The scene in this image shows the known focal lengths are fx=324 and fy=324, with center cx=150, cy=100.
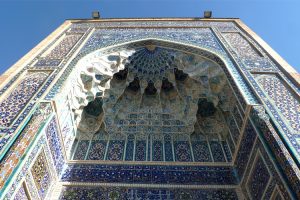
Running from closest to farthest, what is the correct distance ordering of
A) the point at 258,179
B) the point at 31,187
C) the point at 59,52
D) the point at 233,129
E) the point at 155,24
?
the point at 31,187 → the point at 258,179 → the point at 233,129 → the point at 59,52 → the point at 155,24

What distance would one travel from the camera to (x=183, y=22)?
8086 millimetres

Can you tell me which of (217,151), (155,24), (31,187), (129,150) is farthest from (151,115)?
(31,187)

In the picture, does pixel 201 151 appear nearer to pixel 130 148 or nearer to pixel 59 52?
pixel 130 148

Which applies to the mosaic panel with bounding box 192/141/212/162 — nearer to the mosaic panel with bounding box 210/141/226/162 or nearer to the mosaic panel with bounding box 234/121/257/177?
the mosaic panel with bounding box 210/141/226/162

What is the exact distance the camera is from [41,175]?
4.73 metres

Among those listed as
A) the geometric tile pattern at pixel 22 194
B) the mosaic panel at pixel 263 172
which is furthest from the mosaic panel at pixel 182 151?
the geometric tile pattern at pixel 22 194

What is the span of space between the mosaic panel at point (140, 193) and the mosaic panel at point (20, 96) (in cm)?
144

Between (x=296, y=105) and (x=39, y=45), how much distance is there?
496cm

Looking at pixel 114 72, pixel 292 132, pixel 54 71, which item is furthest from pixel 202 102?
pixel 54 71

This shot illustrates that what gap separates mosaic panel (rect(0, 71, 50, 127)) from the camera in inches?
186

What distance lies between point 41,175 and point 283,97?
390cm

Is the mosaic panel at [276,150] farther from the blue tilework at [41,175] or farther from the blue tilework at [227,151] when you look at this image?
the blue tilework at [41,175]

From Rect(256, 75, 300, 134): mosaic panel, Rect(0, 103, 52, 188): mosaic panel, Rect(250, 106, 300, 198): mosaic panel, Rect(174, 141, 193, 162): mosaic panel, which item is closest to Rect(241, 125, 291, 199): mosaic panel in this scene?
Rect(250, 106, 300, 198): mosaic panel

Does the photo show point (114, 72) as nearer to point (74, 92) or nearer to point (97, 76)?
point (97, 76)
